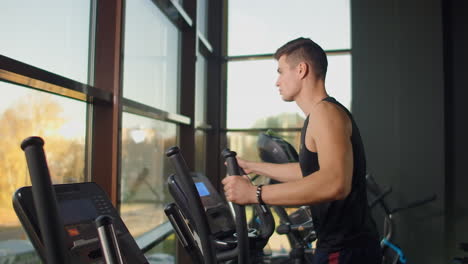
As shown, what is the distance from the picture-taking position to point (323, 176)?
132 centimetres

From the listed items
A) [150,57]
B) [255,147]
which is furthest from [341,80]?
[150,57]

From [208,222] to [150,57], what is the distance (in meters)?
2.22

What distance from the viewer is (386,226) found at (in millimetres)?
3611

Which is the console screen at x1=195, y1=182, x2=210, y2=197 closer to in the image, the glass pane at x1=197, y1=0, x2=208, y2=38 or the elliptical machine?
the elliptical machine

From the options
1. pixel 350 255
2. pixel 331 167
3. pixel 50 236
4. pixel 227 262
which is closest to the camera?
pixel 50 236

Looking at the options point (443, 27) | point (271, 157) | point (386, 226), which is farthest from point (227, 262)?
point (443, 27)

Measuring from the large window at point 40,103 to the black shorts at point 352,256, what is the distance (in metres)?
1.32

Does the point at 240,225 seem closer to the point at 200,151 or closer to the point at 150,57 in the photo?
the point at 150,57

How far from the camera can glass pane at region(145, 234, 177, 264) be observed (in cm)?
323

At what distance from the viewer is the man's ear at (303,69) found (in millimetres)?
1606

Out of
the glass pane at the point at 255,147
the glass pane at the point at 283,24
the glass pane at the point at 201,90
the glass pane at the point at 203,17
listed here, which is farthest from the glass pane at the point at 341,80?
the glass pane at the point at 203,17

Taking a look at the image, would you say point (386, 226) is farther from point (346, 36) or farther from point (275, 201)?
point (275, 201)

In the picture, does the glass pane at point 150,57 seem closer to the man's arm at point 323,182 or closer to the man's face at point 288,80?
the man's face at point 288,80

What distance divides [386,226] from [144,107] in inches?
98.0
